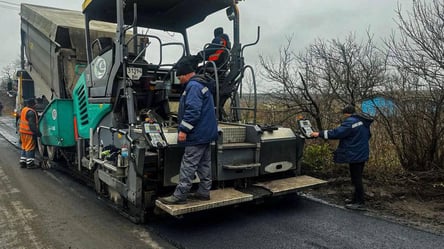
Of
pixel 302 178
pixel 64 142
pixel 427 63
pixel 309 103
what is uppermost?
pixel 427 63

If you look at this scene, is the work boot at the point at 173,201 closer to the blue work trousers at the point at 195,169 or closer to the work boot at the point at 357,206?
the blue work trousers at the point at 195,169

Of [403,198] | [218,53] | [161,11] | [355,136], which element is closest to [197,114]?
[218,53]

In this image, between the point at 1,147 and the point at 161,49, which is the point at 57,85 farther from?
the point at 1,147

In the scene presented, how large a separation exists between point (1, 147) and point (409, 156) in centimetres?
1006

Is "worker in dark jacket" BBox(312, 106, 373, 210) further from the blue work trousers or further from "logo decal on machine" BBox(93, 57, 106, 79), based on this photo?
"logo decal on machine" BBox(93, 57, 106, 79)

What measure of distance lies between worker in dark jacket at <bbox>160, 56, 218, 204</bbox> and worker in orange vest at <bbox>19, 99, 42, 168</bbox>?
16.5 feet

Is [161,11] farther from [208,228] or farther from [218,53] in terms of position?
[208,228]

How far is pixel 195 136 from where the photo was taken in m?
3.70

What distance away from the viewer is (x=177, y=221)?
414 cm

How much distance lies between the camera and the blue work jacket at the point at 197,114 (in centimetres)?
366

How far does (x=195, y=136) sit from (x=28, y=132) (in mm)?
5333

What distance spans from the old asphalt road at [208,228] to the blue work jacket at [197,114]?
98 centimetres

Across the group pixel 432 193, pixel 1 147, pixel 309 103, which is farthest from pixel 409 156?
pixel 1 147

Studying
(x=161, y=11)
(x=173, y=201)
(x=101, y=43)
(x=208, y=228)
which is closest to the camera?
(x=173, y=201)
